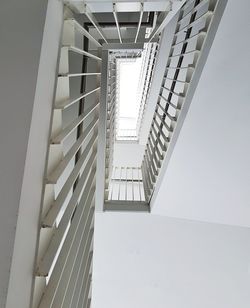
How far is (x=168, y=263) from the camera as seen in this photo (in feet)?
10.6

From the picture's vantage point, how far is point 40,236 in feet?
2.53

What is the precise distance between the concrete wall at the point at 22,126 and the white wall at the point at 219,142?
68 centimetres

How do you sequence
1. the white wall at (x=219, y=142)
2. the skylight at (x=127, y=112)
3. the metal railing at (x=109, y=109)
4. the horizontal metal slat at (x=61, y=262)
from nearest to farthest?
the horizontal metal slat at (x=61, y=262) → the white wall at (x=219, y=142) → the metal railing at (x=109, y=109) → the skylight at (x=127, y=112)

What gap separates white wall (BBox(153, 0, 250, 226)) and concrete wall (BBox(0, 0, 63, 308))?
0.68 meters

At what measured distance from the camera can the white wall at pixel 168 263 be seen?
2.87 metres

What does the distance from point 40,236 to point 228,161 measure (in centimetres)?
119

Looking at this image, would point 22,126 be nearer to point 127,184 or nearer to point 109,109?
point 109,109

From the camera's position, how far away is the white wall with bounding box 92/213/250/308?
2865mm

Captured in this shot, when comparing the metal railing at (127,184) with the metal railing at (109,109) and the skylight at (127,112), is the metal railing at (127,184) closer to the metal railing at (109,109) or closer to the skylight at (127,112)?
the skylight at (127,112)

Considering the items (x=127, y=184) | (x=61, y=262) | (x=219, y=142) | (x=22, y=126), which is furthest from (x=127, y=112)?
(x=22, y=126)

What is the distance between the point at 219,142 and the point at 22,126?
1.17m

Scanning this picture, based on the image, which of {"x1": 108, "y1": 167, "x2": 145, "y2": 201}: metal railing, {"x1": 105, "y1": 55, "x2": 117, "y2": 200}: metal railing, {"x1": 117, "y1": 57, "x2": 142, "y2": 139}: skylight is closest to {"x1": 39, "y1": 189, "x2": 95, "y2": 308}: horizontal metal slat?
{"x1": 105, "y1": 55, "x2": 117, "y2": 200}: metal railing

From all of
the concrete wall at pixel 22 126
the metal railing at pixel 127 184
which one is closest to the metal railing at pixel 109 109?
the metal railing at pixel 127 184

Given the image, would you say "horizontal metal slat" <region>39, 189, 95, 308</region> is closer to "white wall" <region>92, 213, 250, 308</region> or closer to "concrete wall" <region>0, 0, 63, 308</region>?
"concrete wall" <region>0, 0, 63, 308</region>
